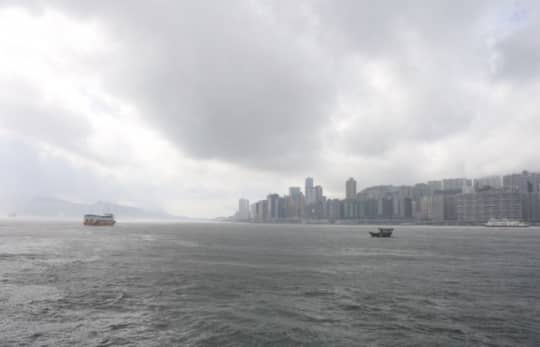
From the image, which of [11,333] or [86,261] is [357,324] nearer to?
[11,333]

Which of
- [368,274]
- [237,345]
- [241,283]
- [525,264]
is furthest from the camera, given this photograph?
[525,264]

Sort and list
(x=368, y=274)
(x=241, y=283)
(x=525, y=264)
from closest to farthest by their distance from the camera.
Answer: (x=241, y=283)
(x=368, y=274)
(x=525, y=264)

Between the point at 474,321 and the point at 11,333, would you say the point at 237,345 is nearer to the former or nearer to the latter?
the point at 11,333

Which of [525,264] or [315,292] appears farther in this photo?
[525,264]

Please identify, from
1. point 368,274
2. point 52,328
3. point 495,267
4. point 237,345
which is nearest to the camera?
point 237,345

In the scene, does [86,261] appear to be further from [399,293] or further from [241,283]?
[399,293]

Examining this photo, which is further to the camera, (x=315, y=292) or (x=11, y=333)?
(x=315, y=292)

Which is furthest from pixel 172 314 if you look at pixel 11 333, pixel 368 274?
pixel 368 274

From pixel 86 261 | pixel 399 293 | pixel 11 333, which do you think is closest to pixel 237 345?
pixel 11 333

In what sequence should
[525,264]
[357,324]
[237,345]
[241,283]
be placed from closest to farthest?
[237,345] < [357,324] < [241,283] < [525,264]
